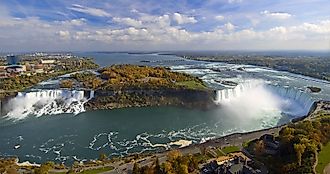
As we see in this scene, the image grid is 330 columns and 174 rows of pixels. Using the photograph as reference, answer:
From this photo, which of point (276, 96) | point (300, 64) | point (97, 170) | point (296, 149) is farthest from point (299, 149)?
point (300, 64)

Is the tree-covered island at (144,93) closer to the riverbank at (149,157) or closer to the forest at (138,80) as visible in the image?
the forest at (138,80)

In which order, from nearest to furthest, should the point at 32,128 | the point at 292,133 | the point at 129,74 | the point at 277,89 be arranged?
the point at 292,133 → the point at 32,128 → the point at 277,89 → the point at 129,74

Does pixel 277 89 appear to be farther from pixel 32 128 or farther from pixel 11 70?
pixel 11 70

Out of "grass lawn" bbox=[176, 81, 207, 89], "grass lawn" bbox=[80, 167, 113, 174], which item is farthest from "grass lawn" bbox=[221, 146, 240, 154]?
"grass lawn" bbox=[176, 81, 207, 89]

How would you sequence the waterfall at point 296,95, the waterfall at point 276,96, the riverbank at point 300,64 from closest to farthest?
the waterfall at point 296,95, the waterfall at point 276,96, the riverbank at point 300,64

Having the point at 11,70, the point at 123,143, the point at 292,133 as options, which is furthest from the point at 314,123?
the point at 11,70

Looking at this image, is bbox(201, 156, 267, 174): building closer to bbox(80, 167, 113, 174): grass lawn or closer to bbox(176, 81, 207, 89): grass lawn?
bbox(80, 167, 113, 174): grass lawn

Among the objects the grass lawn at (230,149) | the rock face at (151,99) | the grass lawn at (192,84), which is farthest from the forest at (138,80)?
the grass lawn at (230,149)
